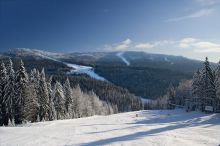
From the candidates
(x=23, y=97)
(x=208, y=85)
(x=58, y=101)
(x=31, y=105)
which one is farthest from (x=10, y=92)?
(x=208, y=85)

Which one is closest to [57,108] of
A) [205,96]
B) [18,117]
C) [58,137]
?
[18,117]

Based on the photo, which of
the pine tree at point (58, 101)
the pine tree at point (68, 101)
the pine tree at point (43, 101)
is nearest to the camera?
the pine tree at point (43, 101)

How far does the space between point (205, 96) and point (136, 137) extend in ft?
147

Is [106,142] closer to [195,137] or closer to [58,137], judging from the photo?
[58,137]

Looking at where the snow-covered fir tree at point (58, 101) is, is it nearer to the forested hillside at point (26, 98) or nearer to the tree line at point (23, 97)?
the forested hillside at point (26, 98)

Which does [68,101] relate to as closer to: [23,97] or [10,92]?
[23,97]

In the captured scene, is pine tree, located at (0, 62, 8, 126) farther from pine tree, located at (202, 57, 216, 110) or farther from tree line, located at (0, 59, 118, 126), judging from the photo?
pine tree, located at (202, 57, 216, 110)

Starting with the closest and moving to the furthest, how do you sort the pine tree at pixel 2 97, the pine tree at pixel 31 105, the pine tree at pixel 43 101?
the pine tree at pixel 2 97 < the pine tree at pixel 31 105 < the pine tree at pixel 43 101

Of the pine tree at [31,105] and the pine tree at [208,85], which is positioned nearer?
the pine tree at [31,105]

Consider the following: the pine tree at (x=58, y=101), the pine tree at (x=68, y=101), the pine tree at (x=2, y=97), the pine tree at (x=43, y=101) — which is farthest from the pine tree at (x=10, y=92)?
the pine tree at (x=68, y=101)

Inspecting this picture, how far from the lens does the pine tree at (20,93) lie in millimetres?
56938

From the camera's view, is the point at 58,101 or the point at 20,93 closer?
the point at 20,93

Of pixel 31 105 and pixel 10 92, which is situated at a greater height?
pixel 10 92

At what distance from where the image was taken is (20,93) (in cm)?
5784
